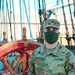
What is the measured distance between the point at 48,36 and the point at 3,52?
1202mm

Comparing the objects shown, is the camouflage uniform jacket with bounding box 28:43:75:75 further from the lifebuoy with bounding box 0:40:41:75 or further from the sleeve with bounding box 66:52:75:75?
the lifebuoy with bounding box 0:40:41:75

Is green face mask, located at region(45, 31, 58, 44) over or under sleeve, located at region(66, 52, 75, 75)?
over

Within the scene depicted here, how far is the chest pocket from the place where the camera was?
101 inches

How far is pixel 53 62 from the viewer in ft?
8.62

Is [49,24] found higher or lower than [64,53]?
higher

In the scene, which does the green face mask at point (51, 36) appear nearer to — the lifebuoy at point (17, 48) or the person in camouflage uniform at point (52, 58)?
the person in camouflage uniform at point (52, 58)

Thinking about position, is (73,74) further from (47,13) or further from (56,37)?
(47,13)

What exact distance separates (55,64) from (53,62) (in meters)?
0.03

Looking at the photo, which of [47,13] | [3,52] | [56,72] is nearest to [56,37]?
[56,72]

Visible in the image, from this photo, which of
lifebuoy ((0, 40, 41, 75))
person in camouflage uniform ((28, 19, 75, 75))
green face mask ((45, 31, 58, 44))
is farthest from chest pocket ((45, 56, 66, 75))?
lifebuoy ((0, 40, 41, 75))

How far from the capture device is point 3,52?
12.3 ft

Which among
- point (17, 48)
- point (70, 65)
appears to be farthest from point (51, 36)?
point (17, 48)

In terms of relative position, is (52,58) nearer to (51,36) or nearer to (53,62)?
(53,62)

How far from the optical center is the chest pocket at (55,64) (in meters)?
2.57
